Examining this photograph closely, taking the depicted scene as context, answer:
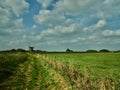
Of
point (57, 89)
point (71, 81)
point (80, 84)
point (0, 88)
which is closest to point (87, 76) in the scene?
point (80, 84)

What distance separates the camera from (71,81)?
1914 cm

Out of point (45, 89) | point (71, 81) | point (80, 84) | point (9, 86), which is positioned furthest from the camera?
point (9, 86)

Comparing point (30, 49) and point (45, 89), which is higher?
point (30, 49)

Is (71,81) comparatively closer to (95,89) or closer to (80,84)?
(80,84)

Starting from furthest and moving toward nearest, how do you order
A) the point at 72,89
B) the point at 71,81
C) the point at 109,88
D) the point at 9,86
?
→ the point at 9,86, the point at 71,81, the point at 72,89, the point at 109,88

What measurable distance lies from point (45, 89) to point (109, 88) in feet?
33.4

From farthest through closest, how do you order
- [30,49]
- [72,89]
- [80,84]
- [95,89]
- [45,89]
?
[30,49], [45,89], [72,89], [80,84], [95,89]

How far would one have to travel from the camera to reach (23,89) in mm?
21422

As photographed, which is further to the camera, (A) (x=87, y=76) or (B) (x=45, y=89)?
(B) (x=45, y=89)

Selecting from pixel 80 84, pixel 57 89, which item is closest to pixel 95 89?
pixel 80 84

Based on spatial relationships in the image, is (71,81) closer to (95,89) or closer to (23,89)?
(23,89)

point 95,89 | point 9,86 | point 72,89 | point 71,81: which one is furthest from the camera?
point 9,86

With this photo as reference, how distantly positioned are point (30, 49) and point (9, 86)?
14470 centimetres

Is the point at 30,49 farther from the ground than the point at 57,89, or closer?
farther from the ground
